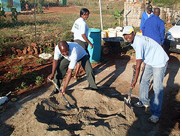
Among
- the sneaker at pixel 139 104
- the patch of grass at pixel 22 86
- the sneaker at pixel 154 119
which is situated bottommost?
the sneaker at pixel 154 119

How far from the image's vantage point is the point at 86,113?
18.5 ft

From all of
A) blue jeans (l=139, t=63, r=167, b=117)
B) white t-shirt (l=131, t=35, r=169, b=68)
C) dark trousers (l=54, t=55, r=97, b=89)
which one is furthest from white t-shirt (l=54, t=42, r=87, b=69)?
blue jeans (l=139, t=63, r=167, b=117)

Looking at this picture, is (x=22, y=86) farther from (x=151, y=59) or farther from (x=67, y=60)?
(x=151, y=59)

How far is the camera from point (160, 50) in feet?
16.7

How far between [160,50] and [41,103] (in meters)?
2.58

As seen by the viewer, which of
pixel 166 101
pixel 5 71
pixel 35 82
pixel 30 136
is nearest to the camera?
pixel 30 136

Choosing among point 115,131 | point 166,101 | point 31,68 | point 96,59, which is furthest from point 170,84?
point 31,68

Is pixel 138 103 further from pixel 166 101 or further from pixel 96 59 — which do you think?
pixel 96 59

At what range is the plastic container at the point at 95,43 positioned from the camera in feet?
28.3

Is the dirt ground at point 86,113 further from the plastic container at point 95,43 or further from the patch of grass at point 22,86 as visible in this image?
the plastic container at point 95,43

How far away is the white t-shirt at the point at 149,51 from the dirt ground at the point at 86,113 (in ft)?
3.57

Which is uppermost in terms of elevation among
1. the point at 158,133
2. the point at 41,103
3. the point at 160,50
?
the point at 160,50

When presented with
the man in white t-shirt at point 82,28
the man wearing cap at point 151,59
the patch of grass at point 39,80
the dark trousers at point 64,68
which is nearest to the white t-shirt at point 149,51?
the man wearing cap at point 151,59

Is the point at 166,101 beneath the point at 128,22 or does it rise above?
beneath
